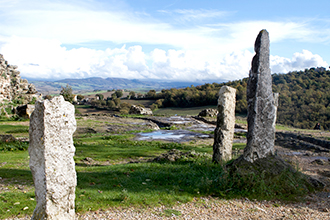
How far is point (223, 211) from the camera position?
25.3 feet

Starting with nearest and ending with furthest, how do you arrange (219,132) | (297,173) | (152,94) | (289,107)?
(297,173) → (219,132) → (289,107) → (152,94)

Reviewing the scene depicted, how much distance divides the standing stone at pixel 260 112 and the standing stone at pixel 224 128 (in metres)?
2.35

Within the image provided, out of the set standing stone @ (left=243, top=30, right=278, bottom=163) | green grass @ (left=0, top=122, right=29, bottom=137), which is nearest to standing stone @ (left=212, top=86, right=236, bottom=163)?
standing stone @ (left=243, top=30, right=278, bottom=163)

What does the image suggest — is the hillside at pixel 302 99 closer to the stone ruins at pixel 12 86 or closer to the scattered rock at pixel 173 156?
the scattered rock at pixel 173 156

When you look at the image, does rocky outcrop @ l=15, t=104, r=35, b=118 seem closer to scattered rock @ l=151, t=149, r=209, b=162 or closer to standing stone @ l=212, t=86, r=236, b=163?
scattered rock @ l=151, t=149, r=209, b=162

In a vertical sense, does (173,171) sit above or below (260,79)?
below

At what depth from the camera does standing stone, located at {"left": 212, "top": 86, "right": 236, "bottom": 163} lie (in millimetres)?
12758

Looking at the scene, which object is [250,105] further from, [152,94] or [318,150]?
[152,94]

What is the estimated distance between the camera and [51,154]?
5184 millimetres

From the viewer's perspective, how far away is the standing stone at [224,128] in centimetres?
1276

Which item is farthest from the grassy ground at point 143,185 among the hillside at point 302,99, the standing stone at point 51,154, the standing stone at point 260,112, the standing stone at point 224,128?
the hillside at point 302,99

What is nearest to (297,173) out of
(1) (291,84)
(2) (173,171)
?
(2) (173,171)

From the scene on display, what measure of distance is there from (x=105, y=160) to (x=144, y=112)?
129ft

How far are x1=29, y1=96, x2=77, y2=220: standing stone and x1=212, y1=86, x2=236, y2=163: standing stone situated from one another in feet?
29.0
